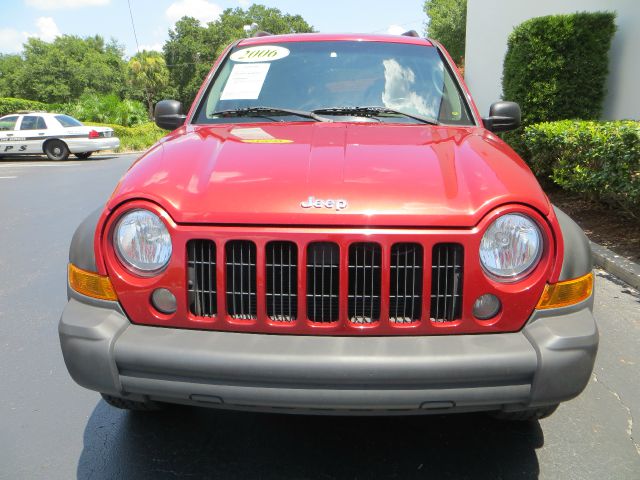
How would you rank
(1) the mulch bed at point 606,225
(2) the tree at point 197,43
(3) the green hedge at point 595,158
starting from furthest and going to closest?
(2) the tree at point 197,43
(1) the mulch bed at point 606,225
(3) the green hedge at point 595,158

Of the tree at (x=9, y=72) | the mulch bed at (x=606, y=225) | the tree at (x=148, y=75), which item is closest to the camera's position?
the mulch bed at (x=606, y=225)

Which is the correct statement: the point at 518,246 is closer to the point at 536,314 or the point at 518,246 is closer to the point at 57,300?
the point at 536,314

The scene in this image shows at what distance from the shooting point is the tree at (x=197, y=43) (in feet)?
235

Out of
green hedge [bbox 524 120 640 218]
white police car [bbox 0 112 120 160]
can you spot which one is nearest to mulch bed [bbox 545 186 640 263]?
green hedge [bbox 524 120 640 218]

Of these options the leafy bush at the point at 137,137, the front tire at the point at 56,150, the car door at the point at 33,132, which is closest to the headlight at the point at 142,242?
the front tire at the point at 56,150

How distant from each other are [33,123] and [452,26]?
1139 inches

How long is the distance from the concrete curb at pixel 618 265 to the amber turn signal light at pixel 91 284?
4385 mm

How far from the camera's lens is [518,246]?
2049mm

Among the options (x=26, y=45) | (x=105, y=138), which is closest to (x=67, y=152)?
(x=105, y=138)

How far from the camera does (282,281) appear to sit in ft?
6.70

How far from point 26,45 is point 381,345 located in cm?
9633

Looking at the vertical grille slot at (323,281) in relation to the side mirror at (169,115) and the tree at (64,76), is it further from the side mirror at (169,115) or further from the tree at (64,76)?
the tree at (64,76)

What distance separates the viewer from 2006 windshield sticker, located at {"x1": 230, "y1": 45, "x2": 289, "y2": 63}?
357cm

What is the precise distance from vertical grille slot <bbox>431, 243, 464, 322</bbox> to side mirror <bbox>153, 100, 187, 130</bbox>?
7.15 ft
